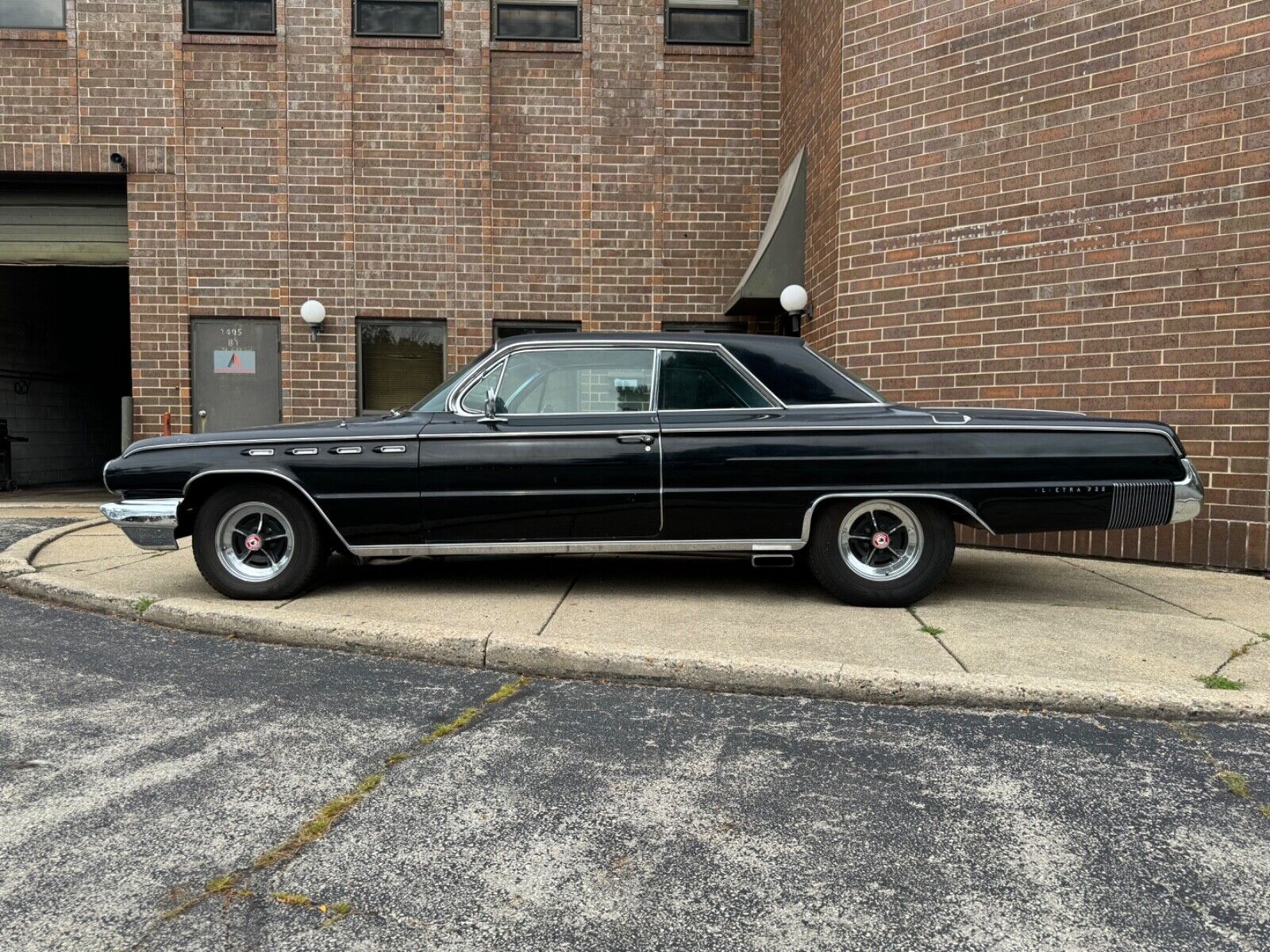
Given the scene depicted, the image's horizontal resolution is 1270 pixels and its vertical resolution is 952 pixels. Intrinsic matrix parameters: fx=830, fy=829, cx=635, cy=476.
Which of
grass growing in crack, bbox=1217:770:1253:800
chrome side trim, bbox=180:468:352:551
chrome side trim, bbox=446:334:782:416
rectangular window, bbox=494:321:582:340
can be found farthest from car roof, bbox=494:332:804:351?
rectangular window, bbox=494:321:582:340

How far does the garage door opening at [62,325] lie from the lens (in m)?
10.3

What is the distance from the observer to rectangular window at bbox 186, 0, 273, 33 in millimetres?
9766

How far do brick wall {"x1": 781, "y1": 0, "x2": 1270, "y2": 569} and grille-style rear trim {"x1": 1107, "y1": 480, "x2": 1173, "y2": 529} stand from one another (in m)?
2.02

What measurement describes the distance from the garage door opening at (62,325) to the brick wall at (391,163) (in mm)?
624

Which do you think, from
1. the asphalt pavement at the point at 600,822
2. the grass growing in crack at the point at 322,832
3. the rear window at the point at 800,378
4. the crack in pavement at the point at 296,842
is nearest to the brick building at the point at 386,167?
the rear window at the point at 800,378

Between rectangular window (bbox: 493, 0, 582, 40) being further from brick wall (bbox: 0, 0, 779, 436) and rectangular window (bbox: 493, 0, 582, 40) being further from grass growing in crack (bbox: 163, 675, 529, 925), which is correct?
grass growing in crack (bbox: 163, 675, 529, 925)

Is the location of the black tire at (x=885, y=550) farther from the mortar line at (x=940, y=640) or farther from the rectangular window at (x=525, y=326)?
the rectangular window at (x=525, y=326)

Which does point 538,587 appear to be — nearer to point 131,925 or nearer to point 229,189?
point 131,925

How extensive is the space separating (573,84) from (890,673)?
28.4 ft

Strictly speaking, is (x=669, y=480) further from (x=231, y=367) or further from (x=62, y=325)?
(x=62, y=325)

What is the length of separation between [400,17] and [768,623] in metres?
8.98

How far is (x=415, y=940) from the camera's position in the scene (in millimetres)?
1858

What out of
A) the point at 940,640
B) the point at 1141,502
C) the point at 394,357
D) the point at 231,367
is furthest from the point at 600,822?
the point at 231,367

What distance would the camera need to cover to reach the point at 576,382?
4.93 m
